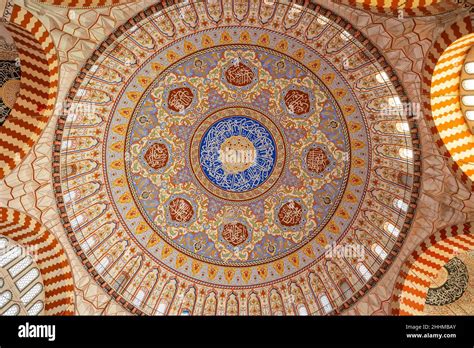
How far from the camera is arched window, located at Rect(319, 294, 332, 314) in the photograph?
14.4m

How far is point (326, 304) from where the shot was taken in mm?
14570

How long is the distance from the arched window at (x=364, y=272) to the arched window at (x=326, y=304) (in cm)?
177

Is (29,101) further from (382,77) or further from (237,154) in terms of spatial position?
(382,77)

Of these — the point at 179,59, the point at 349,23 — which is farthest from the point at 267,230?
the point at 349,23

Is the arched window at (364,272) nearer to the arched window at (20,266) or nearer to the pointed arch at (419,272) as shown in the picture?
the pointed arch at (419,272)

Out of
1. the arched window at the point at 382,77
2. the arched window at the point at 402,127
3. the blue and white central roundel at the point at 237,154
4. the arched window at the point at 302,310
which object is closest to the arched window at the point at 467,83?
the arched window at the point at 402,127

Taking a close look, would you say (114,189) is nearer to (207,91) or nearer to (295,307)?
(207,91)

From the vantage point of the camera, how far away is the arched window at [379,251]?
1317cm

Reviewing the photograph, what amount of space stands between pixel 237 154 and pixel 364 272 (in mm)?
6868

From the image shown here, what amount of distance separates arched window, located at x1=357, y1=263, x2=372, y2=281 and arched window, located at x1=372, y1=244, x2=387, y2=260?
0.77 meters

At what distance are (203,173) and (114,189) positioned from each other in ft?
12.2

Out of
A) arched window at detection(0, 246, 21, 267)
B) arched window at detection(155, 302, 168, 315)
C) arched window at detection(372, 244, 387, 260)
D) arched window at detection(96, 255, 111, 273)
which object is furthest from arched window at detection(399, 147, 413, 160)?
arched window at detection(0, 246, 21, 267)

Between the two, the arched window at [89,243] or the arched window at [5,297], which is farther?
the arched window at [89,243]
